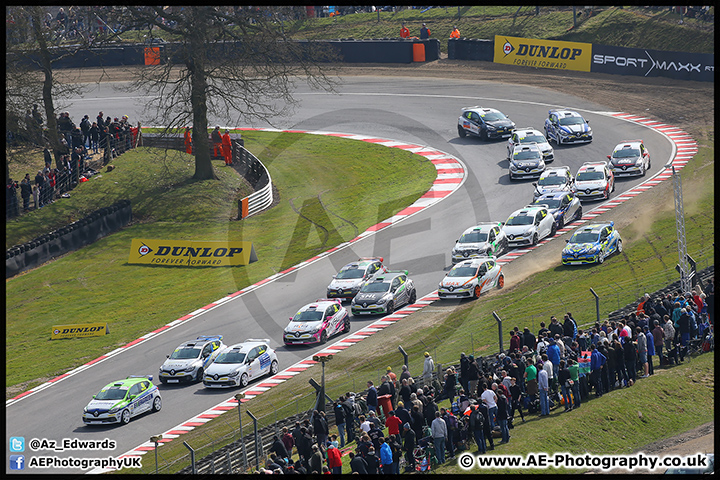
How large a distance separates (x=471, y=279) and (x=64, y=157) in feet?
93.1

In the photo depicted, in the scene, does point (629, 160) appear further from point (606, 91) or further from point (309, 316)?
point (309, 316)

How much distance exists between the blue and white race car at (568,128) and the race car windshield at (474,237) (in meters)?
15.3

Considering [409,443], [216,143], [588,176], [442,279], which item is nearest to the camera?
[409,443]

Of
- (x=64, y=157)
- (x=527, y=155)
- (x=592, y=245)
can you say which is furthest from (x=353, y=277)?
(x=64, y=157)

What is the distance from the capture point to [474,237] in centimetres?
3553

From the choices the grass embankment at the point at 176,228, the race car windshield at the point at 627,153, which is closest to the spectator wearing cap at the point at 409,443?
the grass embankment at the point at 176,228

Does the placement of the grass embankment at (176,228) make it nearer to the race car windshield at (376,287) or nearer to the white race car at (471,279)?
the race car windshield at (376,287)

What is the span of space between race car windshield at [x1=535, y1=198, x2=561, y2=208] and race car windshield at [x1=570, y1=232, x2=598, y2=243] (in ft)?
13.0

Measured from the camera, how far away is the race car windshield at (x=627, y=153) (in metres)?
43.3

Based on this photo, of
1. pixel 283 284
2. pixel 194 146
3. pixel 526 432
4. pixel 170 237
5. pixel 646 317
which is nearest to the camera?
pixel 526 432

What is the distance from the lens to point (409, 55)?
66500mm

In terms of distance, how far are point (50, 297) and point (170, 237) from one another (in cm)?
734

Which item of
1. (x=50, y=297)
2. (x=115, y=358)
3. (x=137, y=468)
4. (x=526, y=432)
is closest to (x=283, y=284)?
(x=115, y=358)
